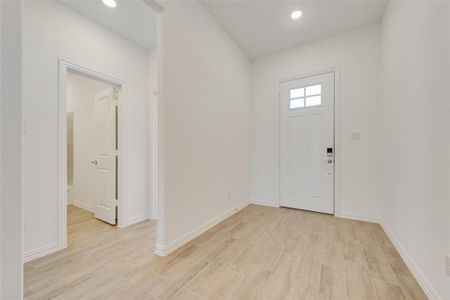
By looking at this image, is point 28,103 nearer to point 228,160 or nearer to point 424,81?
point 228,160

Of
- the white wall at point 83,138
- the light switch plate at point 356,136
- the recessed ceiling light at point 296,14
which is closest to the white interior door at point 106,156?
the white wall at point 83,138

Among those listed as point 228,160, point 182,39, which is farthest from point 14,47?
point 228,160

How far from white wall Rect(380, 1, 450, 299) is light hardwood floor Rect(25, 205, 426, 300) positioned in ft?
1.01

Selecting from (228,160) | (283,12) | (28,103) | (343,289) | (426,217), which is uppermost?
(283,12)

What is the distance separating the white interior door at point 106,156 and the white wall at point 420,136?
3.48 metres

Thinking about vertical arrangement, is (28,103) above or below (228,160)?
above

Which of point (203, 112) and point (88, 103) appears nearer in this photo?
point (203, 112)

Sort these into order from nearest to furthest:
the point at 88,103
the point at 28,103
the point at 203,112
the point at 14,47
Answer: the point at 14,47, the point at 28,103, the point at 203,112, the point at 88,103

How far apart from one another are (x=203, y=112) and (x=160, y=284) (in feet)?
6.31

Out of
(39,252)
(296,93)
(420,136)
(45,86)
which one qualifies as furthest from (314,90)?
(39,252)

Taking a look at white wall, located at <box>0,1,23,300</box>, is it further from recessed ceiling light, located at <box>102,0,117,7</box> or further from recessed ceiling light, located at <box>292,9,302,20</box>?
recessed ceiling light, located at <box>292,9,302,20</box>

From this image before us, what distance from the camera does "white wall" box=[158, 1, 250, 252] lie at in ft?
6.59

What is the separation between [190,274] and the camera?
1.62 meters

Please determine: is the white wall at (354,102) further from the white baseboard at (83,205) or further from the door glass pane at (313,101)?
the white baseboard at (83,205)
